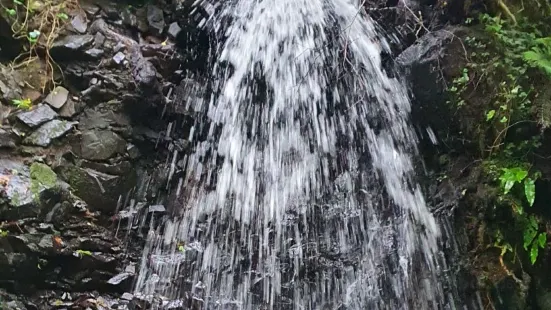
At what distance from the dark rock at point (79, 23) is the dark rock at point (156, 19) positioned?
0.77 m

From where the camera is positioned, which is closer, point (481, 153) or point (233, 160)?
point (481, 153)

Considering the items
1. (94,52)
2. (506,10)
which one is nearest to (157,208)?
(94,52)

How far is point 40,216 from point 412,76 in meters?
3.87

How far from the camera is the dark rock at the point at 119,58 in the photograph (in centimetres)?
511

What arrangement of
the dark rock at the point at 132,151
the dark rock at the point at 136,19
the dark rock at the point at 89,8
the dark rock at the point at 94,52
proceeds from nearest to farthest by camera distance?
the dark rock at the point at 132,151, the dark rock at the point at 94,52, the dark rock at the point at 89,8, the dark rock at the point at 136,19

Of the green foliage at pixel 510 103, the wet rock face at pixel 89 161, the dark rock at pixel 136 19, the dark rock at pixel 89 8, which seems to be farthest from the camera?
the dark rock at pixel 136 19

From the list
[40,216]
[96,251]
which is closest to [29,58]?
[40,216]

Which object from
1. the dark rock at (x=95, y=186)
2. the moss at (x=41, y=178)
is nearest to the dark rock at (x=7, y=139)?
the moss at (x=41, y=178)

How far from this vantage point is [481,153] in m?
4.51

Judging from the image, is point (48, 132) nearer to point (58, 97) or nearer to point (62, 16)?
point (58, 97)

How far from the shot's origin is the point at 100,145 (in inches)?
186

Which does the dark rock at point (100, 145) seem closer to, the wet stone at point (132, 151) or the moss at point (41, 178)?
the wet stone at point (132, 151)

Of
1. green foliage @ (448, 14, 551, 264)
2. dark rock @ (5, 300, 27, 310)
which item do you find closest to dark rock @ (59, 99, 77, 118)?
dark rock @ (5, 300, 27, 310)

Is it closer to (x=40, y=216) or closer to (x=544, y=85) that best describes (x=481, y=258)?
(x=544, y=85)
